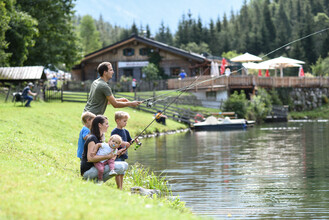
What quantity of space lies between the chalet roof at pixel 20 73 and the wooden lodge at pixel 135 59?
77.9 ft

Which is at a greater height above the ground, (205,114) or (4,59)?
(4,59)

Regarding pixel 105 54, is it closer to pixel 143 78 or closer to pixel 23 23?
pixel 143 78

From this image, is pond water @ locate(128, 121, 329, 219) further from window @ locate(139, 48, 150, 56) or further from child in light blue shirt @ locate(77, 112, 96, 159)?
window @ locate(139, 48, 150, 56)

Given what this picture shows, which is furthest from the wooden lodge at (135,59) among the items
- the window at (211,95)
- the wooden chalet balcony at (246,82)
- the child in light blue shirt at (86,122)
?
the child in light blue shirt at (86,122)

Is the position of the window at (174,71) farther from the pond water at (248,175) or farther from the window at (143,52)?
the pond water at (248,175)

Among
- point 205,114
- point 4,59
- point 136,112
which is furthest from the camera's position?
point 205,114

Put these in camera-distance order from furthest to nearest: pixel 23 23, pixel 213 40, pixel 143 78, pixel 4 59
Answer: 1. pixel 213 40
2. pixel 143 78
3. pixel 23 23
4. pixel 4 59

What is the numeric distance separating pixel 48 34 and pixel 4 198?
37224 mm

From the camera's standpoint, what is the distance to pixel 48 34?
139 ft

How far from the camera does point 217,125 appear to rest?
38156 mm

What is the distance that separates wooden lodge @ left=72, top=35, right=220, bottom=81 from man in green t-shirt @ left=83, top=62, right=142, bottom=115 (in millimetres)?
48122

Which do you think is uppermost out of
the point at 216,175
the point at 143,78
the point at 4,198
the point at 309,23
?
the point at 309,23

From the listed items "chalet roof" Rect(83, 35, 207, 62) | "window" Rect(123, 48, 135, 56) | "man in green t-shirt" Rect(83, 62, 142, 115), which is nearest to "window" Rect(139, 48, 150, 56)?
"window" Rect(123, 48, 135, 56)

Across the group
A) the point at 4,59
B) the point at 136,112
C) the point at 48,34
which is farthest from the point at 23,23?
the point at 136,112
